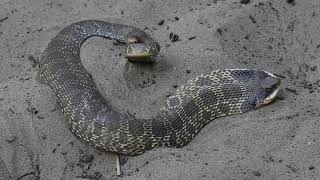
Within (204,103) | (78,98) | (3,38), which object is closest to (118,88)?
(78,98)

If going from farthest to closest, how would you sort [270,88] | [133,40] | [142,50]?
[133,40], [142,50], [270,88]

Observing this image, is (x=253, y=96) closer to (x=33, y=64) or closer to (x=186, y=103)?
(x=186, y=103)

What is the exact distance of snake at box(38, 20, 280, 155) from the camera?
702 centimetres

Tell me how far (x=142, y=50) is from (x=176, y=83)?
2.13 feet

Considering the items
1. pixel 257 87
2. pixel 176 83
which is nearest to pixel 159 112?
pixel 176 83

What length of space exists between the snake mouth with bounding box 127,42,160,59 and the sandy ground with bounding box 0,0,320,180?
239 millimetres

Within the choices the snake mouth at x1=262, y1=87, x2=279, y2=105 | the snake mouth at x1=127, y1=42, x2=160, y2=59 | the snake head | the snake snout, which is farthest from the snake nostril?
the snake mouth at x1=262, y1=87, x2=279, y2=105

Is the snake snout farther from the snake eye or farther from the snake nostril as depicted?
the snake eye

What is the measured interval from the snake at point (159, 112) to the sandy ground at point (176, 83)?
14 cm

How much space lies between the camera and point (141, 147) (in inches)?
275

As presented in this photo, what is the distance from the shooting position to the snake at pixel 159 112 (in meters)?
7.02

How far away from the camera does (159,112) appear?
25.0 feet

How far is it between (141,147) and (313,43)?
334 centimetres

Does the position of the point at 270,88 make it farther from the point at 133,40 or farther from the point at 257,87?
the point at 133,40
